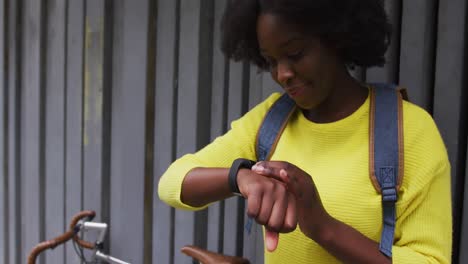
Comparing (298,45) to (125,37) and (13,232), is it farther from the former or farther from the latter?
(13,232)

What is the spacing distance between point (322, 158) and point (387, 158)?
19cm

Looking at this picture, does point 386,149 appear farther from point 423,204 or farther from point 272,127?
point 272,127

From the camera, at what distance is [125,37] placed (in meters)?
2.72

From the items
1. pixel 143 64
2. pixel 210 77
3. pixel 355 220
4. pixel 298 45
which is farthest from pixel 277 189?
pixel 143 64

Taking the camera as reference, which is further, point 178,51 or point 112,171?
point 112,171

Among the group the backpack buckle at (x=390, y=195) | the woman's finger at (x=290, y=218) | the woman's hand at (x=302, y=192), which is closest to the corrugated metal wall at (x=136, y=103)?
the backpack buckle at (x=390, y=195)

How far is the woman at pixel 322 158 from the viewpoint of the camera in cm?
113

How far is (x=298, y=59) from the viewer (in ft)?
4.20

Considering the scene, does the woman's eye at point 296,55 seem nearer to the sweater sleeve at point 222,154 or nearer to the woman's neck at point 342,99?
the woman's neck at point 342,99

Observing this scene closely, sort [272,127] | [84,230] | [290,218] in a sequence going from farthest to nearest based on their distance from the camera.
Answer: [84,230] < [272,127] < [290,218]

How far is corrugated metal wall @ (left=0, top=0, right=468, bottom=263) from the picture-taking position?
1803mm

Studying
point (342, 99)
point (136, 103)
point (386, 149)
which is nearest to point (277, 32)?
point (342, 99)

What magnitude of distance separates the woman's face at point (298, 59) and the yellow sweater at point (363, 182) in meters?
0.12

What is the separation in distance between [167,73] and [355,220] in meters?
1.56
